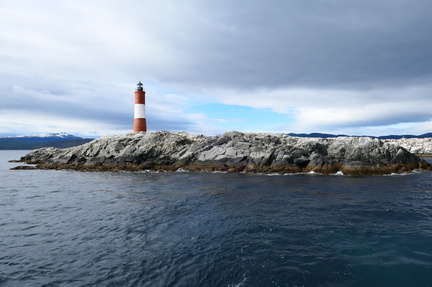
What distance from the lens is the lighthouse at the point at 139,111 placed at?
5512 centimetres

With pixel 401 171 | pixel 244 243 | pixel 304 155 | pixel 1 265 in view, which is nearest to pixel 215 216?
pixel 244 243

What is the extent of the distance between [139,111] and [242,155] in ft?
96.5

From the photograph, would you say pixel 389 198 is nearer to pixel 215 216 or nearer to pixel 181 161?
pixel 215 216

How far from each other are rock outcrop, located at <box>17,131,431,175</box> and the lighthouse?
5194 mm

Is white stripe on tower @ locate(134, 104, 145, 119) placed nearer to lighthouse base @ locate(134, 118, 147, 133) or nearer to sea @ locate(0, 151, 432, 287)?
lighthouse base @ locate(134, 118, 147, 133)

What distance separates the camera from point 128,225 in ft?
42.8

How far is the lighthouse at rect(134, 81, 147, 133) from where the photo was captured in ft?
181

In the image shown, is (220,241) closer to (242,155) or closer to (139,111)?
(242,155)

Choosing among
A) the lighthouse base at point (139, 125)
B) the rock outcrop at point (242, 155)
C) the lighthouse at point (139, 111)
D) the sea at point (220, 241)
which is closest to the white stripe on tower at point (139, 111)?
the lighthouse at point (139, 111)

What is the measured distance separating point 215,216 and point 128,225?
16.3ft

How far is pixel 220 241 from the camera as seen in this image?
10773 millimetres

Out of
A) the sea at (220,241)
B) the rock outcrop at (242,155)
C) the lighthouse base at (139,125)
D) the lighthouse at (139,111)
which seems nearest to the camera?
the sea at (220,241)

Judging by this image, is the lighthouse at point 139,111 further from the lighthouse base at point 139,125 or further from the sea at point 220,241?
the sea at point 220,241

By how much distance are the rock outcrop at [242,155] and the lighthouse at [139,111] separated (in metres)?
5.19
